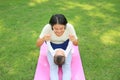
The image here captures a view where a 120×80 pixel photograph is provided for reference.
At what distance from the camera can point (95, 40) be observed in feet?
14.9

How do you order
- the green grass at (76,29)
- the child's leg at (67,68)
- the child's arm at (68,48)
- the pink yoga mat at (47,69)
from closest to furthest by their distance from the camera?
the child's leg at (67,68)
the pink yoga mat at (47,69)
the child's arm at (68,48)
the green grass at (76,29)

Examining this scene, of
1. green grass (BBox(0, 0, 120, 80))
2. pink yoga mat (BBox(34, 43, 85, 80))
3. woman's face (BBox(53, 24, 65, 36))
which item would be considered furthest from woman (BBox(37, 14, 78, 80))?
green grass (BBox(0, 0, 120, 80))

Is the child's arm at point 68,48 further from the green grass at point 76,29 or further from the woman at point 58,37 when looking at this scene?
the green grass at point 76,29

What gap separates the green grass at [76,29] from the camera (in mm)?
3732

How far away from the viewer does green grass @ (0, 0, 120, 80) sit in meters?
3.73

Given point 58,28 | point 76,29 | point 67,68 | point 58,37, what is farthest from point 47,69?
point 76,29

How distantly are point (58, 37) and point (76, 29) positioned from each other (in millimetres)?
1536

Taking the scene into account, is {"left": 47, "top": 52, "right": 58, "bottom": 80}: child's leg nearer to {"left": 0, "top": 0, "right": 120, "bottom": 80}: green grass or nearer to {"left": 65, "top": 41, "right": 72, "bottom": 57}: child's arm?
{"left": 65, "top": 41, "right": 72, "bottom": 57}: child's arm

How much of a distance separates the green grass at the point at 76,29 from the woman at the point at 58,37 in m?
0.41

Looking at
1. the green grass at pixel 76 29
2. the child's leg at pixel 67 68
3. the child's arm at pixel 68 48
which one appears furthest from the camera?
the green grass at pixel 76 29

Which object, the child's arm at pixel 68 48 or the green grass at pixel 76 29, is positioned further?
the green grass at pixel 76 29

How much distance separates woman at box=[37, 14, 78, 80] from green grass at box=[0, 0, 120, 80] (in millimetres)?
407

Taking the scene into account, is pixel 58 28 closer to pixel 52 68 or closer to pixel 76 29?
pixel 52 68

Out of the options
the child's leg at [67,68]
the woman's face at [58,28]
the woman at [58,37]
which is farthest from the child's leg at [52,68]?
the woman's face at [58,28]
